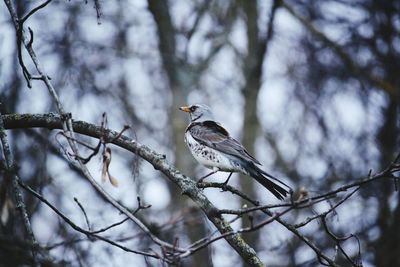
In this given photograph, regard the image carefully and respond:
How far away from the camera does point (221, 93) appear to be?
1327cm

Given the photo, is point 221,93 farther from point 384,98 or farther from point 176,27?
point 384,98

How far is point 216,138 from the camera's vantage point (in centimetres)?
692

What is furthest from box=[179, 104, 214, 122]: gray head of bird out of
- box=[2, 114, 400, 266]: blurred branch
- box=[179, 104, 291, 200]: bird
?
box=[2, 114, 400, 266]: blurred branch

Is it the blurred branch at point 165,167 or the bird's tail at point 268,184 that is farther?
the bird's tail at point 268,184

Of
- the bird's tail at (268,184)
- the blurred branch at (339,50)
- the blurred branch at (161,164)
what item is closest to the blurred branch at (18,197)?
the blurred branch at (161,164)

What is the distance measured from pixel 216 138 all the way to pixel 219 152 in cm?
36

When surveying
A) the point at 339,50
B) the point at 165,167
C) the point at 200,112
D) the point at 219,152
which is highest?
the point at 339,50

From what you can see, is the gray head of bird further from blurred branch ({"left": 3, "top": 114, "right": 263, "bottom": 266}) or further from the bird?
blurred branch ({"left": 3, "top": 114, "right": 263, "bottom": 266})

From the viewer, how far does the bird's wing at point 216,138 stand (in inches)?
250

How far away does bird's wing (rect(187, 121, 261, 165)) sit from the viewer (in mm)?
6355

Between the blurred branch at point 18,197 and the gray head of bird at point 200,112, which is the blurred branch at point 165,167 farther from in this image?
the gray head of bird at point 200,112

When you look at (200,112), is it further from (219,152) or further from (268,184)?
(268,184)

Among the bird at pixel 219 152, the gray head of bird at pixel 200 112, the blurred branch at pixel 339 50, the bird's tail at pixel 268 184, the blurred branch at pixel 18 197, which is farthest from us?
the blurred branch at pixel 339 50

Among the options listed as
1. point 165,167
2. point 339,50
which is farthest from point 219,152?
point 339,50
